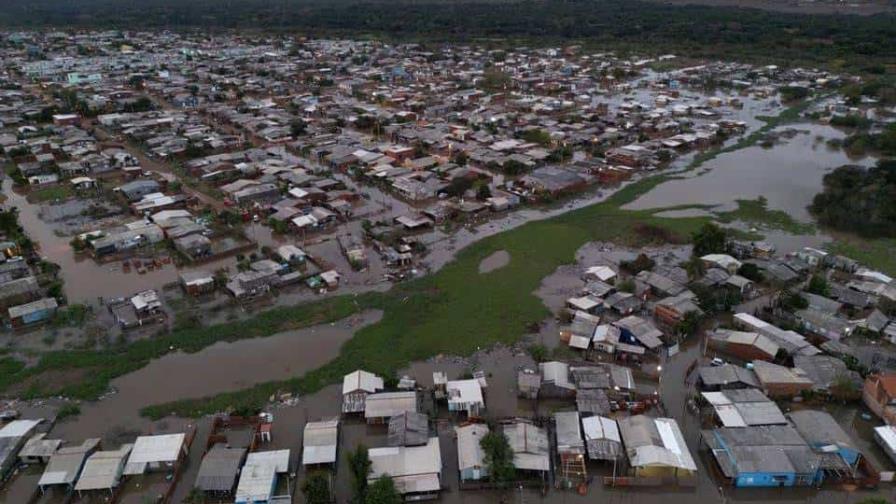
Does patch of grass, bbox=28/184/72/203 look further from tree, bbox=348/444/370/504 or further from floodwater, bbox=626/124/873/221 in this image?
floodwater, bbox=626/124/873/221

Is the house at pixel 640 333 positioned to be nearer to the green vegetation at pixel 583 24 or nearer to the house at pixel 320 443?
the house at pixel 320 443

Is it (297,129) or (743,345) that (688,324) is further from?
(297,129)

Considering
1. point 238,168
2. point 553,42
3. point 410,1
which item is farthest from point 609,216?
point 410,1

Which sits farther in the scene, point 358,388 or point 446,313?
point 446,313

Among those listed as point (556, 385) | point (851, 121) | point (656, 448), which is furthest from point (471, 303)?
point (851, 121)

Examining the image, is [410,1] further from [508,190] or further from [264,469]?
[264,469]

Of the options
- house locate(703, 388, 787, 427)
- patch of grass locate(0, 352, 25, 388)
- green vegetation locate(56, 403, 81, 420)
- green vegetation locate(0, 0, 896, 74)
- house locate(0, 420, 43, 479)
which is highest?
green vegetation locate(0, 0, 896, 74)

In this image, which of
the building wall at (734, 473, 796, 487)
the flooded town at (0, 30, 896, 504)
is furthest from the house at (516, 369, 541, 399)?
the building wall at (734, 473, 796, 487)
